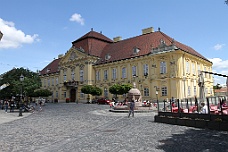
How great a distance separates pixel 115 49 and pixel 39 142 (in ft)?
142

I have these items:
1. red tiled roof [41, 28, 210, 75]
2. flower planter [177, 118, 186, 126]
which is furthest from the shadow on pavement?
red tiled roof [41, 28, 210, 75]

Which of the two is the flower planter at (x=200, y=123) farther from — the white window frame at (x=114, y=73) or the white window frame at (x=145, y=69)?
the white window frame at (x=114, y=73)

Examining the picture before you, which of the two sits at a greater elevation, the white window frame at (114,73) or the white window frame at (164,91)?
the white window frame at (114,73)

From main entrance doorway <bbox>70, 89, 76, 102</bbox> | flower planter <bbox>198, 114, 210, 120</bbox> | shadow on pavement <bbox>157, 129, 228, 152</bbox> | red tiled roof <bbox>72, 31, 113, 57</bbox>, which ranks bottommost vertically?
shadow on pavement <bbox>157, 129, 228, 152</bbox>

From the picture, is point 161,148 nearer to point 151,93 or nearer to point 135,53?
point 151,93

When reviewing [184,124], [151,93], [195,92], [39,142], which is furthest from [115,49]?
[39,142]

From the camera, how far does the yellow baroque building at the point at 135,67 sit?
132 feet

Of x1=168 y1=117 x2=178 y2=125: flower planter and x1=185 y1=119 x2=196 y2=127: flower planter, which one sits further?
x1=168 y1=117 x2=178 y2=125: flower planter

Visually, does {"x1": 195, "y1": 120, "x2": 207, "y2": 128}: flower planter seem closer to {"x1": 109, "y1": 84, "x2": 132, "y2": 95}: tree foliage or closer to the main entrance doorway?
{"x1": 109, "y1": 84, "x2": 132, "y2": 95}: tree foliage

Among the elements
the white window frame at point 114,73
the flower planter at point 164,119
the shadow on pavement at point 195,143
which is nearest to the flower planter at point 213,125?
the shadow on pavement at point 195,143

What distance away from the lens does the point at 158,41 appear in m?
43.9

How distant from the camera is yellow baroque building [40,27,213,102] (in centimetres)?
4038

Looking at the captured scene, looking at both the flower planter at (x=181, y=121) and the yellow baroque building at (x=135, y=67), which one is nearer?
the flower planter at (x=181, y=121)

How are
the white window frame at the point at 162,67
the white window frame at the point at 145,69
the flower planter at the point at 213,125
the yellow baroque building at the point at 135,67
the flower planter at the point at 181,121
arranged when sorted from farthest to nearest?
the white window frame at the point at 145,69 → the white window frame at the point at 162,67 → the yellow baroque building at the point at 135,67 → the flower planter at the point at 181,121 → the flower planter at the point at 213,125
